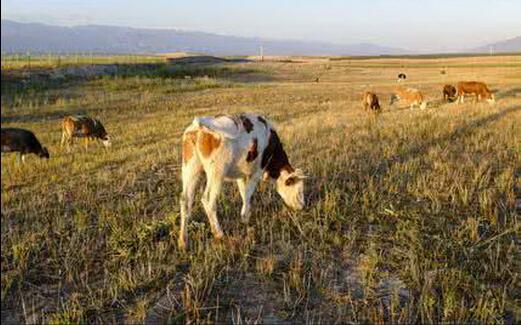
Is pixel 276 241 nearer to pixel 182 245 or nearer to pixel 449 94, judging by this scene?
pixel 182 245

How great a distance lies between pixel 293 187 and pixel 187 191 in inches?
80.4

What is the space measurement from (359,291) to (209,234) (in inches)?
97.1

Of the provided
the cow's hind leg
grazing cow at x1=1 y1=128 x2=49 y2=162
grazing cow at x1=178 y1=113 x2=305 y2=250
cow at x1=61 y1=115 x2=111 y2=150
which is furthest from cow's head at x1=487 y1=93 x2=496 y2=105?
grazing cow at x1=1 y1=128 x2=49 y2=162

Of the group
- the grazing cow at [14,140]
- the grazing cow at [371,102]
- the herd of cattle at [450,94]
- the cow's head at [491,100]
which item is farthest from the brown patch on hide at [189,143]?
the cow's head at [491,100]

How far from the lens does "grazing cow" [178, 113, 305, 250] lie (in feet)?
23.6

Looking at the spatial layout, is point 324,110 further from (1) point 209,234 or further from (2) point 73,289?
(2) point 73,289

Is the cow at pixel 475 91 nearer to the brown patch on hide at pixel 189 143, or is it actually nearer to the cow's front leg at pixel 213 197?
the cow's front leg at pixel 213 197

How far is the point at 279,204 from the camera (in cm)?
921

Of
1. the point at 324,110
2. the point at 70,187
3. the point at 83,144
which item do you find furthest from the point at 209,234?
A: the point at 324,110

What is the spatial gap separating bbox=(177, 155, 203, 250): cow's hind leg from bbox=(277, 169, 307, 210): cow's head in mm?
1747

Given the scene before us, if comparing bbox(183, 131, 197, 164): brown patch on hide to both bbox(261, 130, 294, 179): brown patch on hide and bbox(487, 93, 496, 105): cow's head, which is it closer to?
bbox(261, 130, 294, 179): brown patch on hide

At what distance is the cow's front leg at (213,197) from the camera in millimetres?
7285

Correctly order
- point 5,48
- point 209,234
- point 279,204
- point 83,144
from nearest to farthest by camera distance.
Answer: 1. point 5,48
2. point 209,234
3. point 279,204
4. point 83,144

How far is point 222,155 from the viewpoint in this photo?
7.26 m
